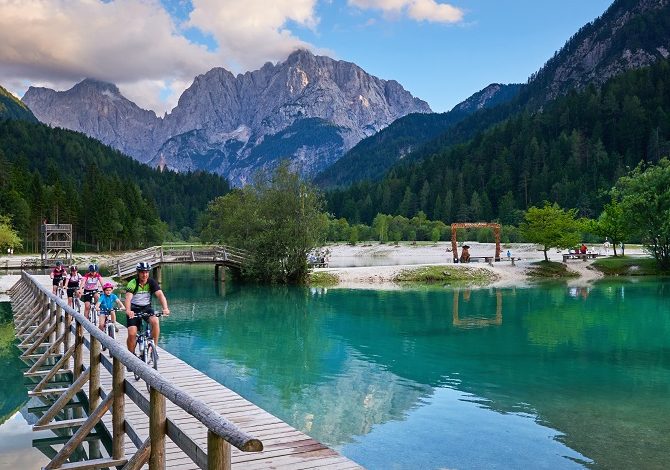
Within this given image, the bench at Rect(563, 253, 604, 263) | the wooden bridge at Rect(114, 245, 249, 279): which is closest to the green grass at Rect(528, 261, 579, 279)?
the bench at Rect(563, 253, 604, 263)

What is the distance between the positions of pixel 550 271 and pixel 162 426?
205 feet

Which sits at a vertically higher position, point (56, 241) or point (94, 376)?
point (56, 241)

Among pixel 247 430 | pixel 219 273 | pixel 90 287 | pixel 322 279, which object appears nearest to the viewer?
pixel 247 430

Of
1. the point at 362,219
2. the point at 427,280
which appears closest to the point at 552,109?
the point at 362,219

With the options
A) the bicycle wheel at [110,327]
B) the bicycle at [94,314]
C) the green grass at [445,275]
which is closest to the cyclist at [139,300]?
the bicycle wheel at [110,327]

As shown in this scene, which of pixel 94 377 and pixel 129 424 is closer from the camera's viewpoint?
pixel 129 424

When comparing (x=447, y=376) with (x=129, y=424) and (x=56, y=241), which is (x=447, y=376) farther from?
(x=56, y=241)

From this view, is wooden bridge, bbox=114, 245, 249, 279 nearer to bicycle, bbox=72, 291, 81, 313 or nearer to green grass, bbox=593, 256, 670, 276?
bicycle, bbox=72, 291, 81, 313

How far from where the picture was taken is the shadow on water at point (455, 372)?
13719 mm

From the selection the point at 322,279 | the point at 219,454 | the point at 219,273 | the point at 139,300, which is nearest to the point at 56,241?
the point at 219,273

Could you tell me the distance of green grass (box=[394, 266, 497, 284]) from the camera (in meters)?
60.2

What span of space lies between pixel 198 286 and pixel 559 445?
165 ft

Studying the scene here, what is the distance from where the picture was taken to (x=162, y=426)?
8008mm

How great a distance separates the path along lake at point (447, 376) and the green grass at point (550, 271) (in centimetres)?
2185
